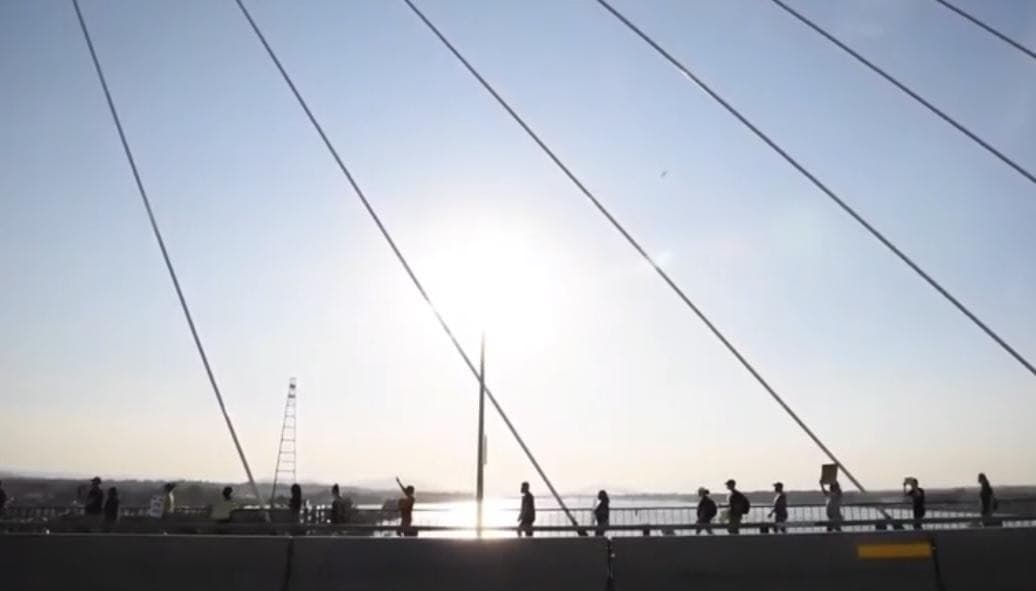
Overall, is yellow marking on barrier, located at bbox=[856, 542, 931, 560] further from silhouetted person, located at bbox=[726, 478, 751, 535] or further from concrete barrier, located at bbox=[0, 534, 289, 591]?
silhouetted person, located at bbox=[726, 478, 751, 535]

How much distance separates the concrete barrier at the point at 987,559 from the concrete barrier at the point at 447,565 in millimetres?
3072

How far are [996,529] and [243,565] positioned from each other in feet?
22.2

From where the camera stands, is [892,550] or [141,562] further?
[892,550]

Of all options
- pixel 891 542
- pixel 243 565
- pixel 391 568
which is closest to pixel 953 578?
pixel 891 542

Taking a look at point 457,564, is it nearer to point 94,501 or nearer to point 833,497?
point 833,497

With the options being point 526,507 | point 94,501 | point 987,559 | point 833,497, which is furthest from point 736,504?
point 94,501

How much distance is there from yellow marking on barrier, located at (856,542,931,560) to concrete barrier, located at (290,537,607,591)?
7.35 ft

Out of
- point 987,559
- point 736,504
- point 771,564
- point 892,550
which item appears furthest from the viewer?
point 736,504

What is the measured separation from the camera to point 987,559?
6.96 meters

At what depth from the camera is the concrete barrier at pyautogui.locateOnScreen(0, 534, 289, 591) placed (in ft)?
21.1

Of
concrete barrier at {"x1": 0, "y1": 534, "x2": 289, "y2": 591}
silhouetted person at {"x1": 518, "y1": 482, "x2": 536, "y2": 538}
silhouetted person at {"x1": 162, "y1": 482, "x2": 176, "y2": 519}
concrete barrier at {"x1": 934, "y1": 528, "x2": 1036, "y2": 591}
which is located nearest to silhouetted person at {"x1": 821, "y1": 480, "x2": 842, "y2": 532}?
silhouetted person at {"x1": 518, "y1": 482, "x2": 536, "y2": 538}

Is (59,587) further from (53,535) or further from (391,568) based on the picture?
(391,568)

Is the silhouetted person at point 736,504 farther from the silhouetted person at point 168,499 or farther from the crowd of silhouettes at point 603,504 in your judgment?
the silhouetted person at point 168,499

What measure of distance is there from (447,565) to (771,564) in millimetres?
2745
